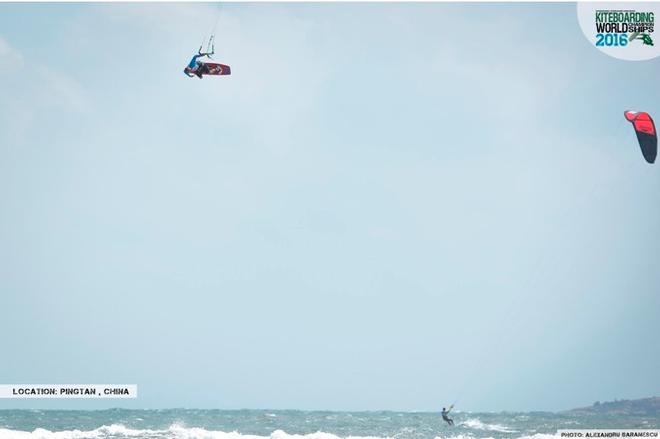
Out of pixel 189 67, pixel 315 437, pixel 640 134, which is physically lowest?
pixel 315 437

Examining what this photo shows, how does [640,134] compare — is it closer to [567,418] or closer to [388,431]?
[388,431]

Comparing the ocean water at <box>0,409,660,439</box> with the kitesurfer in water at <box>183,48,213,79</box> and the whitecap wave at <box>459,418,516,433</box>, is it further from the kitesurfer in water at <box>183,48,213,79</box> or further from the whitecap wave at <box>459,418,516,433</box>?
the kitesurfer in water at <box>183,48,213,79</box>

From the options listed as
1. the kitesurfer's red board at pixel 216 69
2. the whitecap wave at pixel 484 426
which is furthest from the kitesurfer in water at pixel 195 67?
A: the whitecap wave at pixel 484 426

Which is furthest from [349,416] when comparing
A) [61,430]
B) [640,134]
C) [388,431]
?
[640,134]

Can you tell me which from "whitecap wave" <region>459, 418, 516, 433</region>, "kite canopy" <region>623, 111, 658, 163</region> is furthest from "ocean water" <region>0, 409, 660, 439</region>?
"kite canopy" <region>623, 111, 658, 163</region>

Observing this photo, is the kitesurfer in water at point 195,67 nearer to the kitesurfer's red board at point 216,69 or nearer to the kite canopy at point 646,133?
the kitesurfer's red board at point 216,69
